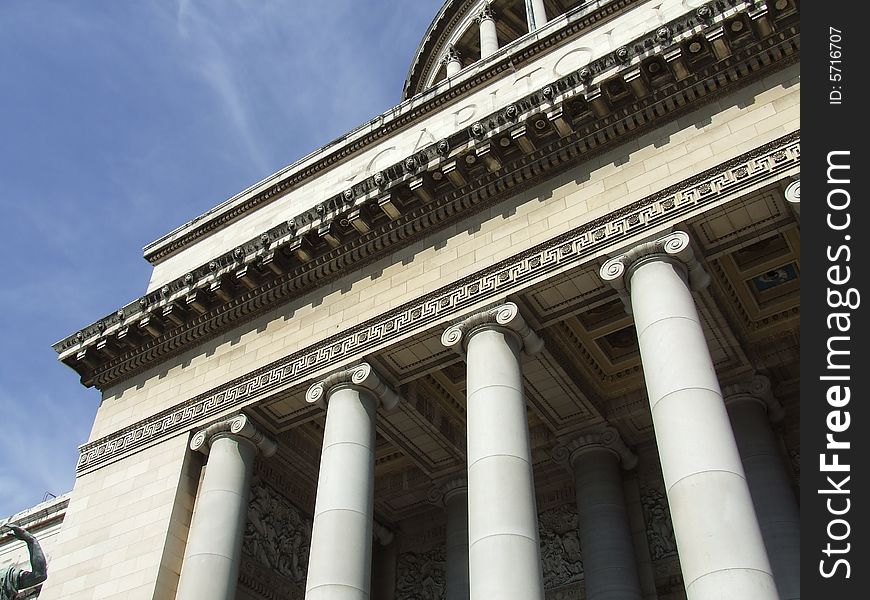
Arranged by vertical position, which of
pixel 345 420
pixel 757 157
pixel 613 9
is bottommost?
pixel 345 420

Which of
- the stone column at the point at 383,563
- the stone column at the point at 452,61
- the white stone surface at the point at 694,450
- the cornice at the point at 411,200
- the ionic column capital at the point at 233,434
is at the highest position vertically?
the stone column at the point at 452,61

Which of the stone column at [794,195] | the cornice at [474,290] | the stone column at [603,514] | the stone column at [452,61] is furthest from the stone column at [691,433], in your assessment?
the stone column at [452,61]

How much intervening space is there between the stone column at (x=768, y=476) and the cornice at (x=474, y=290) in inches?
210

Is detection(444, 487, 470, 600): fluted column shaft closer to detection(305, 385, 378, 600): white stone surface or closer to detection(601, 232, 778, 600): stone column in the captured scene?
detection(305, 385, 378, 600): white stone surface

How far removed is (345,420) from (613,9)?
42.2 feet

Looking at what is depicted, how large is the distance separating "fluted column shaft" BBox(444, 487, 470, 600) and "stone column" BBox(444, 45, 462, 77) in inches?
985

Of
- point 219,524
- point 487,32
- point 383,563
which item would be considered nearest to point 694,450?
point 219,524

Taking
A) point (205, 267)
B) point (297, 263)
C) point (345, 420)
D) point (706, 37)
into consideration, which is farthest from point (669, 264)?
point (205, 267)

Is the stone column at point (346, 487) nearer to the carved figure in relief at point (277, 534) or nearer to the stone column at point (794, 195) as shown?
the carved figure in relief at point (277, 534)

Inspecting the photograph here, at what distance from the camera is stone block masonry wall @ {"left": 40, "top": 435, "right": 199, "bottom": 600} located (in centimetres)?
1859

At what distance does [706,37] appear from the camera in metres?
17.1

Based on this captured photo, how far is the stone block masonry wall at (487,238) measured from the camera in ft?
54.5

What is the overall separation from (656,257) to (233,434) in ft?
33.9

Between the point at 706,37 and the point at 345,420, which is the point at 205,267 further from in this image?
the point at 706,37
